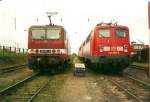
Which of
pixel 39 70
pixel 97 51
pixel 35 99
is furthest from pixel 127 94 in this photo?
pixel 39 70

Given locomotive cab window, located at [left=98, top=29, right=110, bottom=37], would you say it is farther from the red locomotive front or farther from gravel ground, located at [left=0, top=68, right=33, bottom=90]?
gravel ground, located at [left=0, top=68, right=33, bottom=90]

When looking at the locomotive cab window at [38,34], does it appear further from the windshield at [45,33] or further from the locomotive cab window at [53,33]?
the locomotive cab window at [53,33]

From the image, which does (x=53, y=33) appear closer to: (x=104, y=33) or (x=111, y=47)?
(x=104, y=33)

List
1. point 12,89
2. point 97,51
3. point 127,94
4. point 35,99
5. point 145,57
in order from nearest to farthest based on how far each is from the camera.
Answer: point 35,99
point 127,94
point 12,89
point 97,51
point 145,57

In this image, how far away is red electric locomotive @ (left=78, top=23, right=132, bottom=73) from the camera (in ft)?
78.8

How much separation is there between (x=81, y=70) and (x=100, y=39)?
217 centimetres

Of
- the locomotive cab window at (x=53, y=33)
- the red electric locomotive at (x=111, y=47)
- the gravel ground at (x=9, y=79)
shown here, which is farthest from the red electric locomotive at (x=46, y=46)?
the red electric locomotive at (x=111, y=47)

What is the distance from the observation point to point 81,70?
24.6 m

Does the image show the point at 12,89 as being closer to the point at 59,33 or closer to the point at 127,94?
the point at 127,94

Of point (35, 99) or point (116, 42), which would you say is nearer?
point (35, 99)

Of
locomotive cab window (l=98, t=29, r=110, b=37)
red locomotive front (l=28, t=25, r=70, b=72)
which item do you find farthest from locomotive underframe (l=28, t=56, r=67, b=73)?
locomotive cab window (l=98, t=29, r=110, b=37)

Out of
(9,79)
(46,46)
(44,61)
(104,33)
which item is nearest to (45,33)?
(46,46)

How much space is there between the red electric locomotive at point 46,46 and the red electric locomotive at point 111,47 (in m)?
2.14

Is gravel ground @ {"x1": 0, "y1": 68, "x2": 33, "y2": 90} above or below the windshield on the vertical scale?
below
